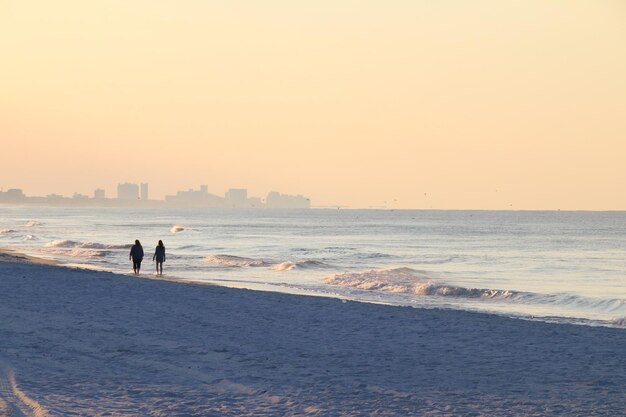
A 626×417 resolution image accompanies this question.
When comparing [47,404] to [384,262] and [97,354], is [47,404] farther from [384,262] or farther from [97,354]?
[384,262]

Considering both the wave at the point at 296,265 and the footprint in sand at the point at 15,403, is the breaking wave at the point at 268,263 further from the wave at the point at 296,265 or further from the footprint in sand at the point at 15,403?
the footprint in sand at the point at 15,403

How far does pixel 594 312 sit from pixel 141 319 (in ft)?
51.8

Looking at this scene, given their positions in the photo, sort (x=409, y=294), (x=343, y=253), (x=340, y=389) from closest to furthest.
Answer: (x=340, y=389) < (x=409, y=294) < (x=343, y=253)

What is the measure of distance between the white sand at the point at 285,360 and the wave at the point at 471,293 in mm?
10026

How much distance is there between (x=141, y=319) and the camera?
1783cm

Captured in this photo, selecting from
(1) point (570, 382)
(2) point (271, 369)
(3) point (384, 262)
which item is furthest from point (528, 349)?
(3) point (384, 262)

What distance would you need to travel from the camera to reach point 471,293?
31.4 m

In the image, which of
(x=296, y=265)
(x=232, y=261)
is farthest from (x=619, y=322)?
(x=232, y=261)

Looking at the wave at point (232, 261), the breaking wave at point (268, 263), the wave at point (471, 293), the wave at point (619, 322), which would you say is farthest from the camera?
the wave at point (232, 261)

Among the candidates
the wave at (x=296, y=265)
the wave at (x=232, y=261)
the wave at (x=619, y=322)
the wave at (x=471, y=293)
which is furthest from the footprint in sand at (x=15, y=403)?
the wave at (x=232, y=261)

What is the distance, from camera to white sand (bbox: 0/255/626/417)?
10867 millimetres

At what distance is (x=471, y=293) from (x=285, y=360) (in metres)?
18.7

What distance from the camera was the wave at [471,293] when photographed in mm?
28578

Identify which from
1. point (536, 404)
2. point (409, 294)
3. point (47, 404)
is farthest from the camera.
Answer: point (409, 294)
